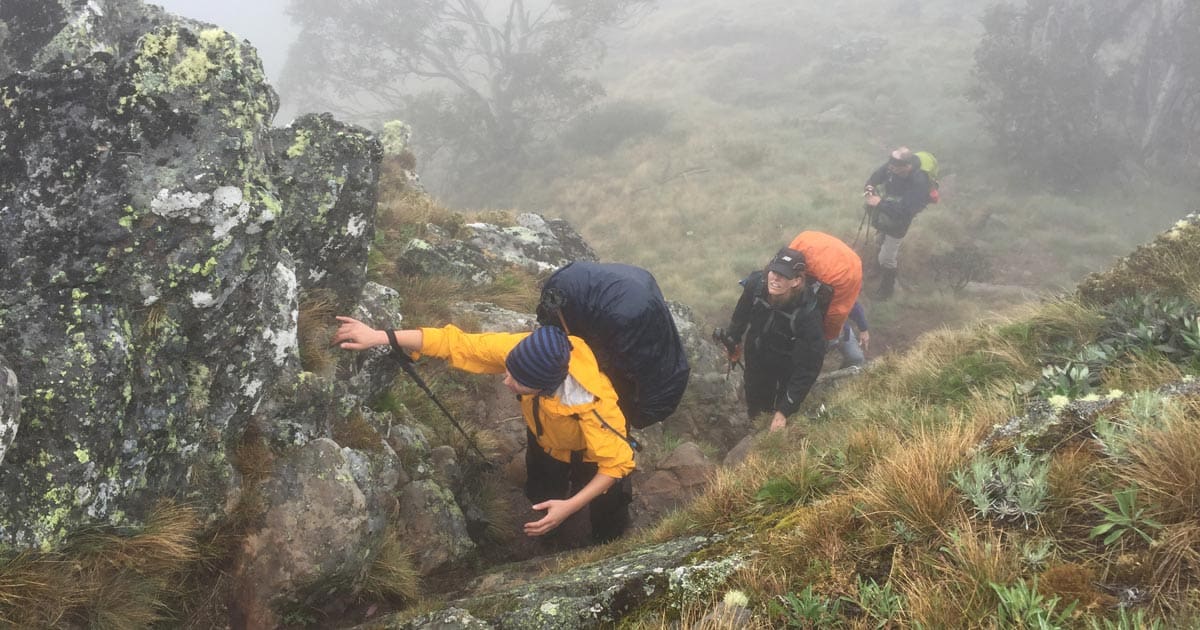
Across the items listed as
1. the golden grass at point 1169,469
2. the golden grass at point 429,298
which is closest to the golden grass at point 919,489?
the golden grass at point 1169,469

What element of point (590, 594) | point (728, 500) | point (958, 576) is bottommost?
point (728, 500)

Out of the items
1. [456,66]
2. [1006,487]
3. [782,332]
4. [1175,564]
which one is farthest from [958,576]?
[456,66]

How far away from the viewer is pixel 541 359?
361cm

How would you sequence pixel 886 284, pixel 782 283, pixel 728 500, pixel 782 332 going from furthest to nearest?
1. pixel 886 284
2. pixel 782 332
3. pixel 782 283
4. pixel 728 500

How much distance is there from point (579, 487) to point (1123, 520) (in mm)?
3432

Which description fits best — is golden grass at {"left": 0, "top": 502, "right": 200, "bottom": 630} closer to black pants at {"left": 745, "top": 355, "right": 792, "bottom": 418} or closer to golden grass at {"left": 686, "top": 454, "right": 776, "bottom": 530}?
golden grass at {"left": 686, "top": 454, "right": 776, "bottom": 530}

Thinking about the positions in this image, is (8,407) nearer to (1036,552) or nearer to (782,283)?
(1036,552)

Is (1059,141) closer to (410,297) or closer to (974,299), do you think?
(974,299)

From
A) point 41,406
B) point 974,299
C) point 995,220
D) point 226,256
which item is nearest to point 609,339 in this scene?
point 226,256

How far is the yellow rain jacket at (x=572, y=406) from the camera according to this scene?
12.5 ft

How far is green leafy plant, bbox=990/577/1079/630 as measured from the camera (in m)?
2.01

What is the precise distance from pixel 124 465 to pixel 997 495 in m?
4.03

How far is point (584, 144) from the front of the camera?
999 inches

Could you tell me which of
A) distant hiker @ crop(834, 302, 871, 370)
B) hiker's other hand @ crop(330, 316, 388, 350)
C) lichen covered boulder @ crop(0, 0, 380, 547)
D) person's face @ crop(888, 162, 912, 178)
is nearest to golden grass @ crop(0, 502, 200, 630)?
lichen covered boulder @ crop(0, 0, 380, 547)
